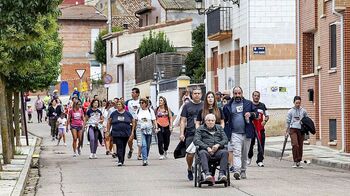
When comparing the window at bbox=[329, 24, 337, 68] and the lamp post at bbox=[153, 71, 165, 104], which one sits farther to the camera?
the lamp post at bbox=[153, 71, 165, 104]

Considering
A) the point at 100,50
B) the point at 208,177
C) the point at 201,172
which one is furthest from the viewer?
the point at 100,50

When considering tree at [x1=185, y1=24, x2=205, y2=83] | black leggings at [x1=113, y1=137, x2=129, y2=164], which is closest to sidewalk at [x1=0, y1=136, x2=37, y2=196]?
black leggings at [x1=113, y1=137, x2=129, y2=164]

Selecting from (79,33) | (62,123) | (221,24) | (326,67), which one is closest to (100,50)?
(79,33)

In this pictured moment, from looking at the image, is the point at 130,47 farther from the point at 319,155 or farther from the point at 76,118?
the point at 319,155

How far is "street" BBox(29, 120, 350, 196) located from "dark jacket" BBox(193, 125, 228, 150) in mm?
795

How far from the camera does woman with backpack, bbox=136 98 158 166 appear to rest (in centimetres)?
2656

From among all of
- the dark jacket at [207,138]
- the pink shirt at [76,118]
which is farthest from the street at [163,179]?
the pink shirt at [76,118]

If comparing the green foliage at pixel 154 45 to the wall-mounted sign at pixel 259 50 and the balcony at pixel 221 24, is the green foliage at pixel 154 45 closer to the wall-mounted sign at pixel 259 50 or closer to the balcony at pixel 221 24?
the balcony at pixel 221 24

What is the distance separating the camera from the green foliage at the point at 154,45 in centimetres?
6800

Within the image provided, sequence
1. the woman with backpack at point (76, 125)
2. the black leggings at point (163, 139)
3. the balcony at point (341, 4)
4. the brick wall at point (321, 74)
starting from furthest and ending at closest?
the brick wall at point (321, 74) < the woman with backpack at point (76, 125) < the balcony at point (341, 4) < the black leggings at point (163, 139)

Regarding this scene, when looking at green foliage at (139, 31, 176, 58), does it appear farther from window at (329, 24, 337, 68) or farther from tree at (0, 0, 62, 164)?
tree at (0, 0, 62, 164)

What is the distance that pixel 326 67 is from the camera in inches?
1310

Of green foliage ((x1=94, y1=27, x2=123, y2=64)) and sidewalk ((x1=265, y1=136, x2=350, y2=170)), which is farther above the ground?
green foliage ((x1=94, y1=27, x2=123, y2=64))

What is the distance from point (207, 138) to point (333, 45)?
1442 cm
